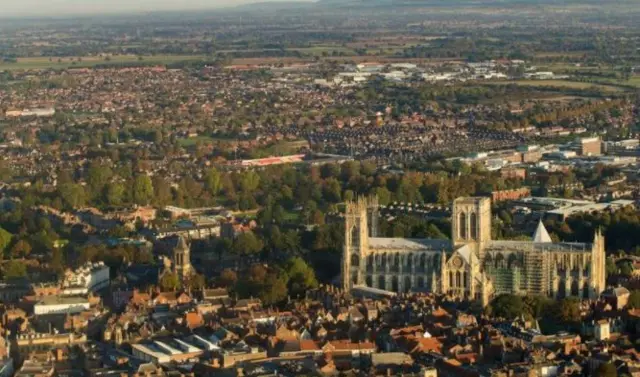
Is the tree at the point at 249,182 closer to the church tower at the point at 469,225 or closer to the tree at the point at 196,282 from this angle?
the tree at the point at 196,282

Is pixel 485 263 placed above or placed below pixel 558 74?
above

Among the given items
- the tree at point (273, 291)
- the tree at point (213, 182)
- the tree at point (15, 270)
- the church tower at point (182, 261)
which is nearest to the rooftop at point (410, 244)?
the tree at point (273, 291)

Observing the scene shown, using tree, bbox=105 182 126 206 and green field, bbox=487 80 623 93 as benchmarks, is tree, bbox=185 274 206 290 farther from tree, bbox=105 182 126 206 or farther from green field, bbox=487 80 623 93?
green field, bbox=487 80 623 93

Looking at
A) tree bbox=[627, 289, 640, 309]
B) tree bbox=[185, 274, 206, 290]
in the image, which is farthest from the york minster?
tree bbox=[185, 274, 206, 290]

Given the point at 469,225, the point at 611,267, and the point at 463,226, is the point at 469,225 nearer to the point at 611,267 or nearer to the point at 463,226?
the point at 463,226

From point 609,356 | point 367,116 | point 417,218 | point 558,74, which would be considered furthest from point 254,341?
point 558,74

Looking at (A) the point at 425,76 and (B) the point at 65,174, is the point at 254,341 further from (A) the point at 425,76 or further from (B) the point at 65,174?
(A) the point at 425,76
